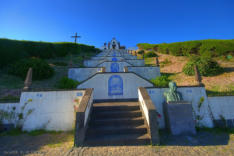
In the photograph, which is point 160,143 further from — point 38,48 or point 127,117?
point 38,48

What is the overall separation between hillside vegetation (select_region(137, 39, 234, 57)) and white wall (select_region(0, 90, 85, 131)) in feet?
67.9

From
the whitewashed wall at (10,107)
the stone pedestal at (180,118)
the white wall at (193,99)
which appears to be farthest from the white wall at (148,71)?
the whitewashed wall at (10,107)

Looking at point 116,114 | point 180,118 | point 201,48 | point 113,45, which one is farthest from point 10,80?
point 113,45

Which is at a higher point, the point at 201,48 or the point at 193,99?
the point at 201,48

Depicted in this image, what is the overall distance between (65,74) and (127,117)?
1046cm

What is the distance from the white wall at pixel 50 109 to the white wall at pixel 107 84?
1.91 metres

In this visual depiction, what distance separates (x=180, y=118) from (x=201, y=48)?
1926cm

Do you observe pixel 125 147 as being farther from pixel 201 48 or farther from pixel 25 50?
pixel 201 48

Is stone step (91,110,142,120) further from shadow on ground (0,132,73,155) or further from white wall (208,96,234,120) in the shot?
white wall (208,96,234,120)

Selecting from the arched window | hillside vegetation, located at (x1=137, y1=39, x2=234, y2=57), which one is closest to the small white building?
hillside vegetation, located at (x1=137, y1=39, x2=234, y2=57)

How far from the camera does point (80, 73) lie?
1194 cm

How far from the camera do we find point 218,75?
431 inches

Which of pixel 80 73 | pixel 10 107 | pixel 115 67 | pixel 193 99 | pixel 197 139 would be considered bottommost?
pixel 197 139

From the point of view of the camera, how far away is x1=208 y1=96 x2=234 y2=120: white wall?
5.79m
